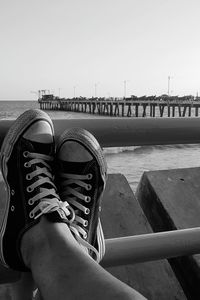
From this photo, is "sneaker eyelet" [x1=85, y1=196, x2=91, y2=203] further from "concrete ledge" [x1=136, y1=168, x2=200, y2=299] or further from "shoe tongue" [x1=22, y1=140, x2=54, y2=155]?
"concrete ledge" [x1=136, y1=168, x2=200, y2=299]

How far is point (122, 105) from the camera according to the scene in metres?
58.5

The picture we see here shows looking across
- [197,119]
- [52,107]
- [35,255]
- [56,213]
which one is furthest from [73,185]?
[52,107]

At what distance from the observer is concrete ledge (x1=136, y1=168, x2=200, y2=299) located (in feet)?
6.17

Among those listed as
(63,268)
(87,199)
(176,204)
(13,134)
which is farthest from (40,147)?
(176,204)

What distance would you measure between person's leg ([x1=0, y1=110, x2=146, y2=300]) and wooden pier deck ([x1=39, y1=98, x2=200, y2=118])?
45.4m

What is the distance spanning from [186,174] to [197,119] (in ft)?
3.11

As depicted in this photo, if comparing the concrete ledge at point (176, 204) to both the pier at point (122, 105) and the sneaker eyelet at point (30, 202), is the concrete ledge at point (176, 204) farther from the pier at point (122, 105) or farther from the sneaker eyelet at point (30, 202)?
the pier at point (122, 105)

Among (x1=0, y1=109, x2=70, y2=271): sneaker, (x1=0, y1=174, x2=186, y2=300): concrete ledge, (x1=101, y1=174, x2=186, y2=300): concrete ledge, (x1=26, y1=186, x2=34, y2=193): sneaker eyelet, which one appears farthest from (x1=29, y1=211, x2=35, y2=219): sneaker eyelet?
(x1=101, y1=174, x2=186, y2=300): concrete ledge

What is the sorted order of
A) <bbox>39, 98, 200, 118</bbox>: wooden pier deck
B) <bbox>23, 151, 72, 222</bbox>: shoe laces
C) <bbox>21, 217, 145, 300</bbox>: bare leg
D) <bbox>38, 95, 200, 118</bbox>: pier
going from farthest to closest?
<bbox>38, 95, 200, 118</bbox>: pier → <bbox>39, 98, 200, 118</bbox>: wooden pier deck → <bbox>23, 151, 72, 222</bbox>: shoe laces → <bbox>21, 217, 145, 300</bbox>: bare leg

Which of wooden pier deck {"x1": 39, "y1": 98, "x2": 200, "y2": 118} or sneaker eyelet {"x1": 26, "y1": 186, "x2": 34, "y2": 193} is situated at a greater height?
sneaker eyelet {"x1": 26, "y1": 186, "x2": 34, "y2": 193}

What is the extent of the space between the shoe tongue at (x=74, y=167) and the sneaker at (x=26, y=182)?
55 mm

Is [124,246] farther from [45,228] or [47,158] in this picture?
[47,158]

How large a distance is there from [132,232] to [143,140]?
768 mm

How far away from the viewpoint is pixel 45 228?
1141 millimetres
